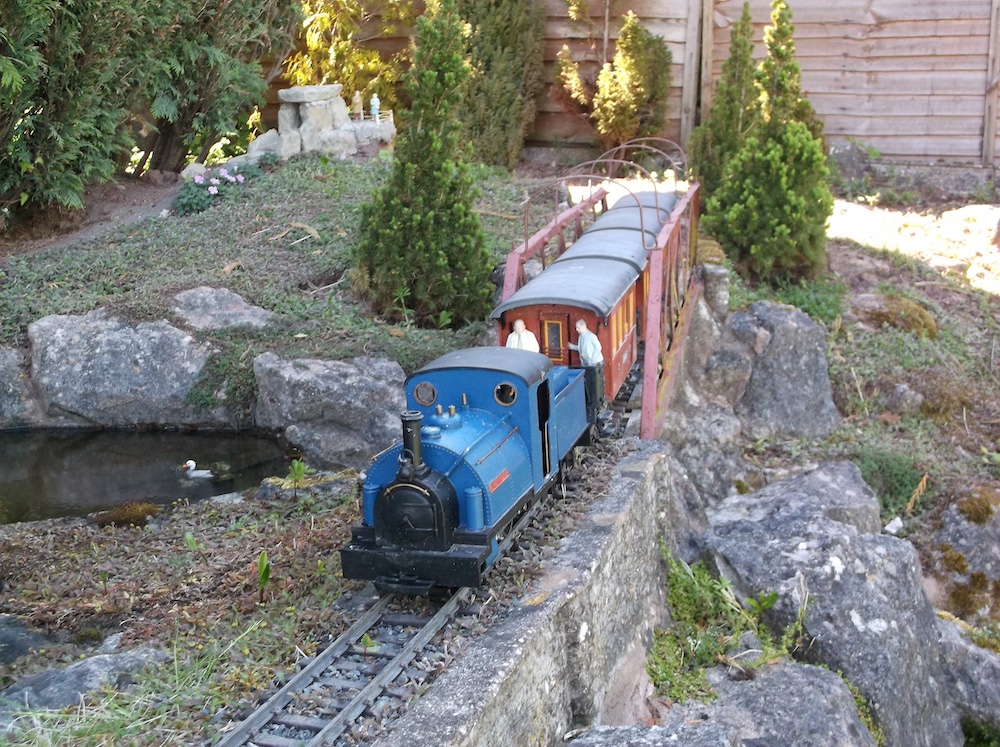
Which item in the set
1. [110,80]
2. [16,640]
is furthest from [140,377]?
[16,640]

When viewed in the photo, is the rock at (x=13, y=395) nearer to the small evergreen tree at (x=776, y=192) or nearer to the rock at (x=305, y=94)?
the rock at (x=305, y=94)

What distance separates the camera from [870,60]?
820 inches

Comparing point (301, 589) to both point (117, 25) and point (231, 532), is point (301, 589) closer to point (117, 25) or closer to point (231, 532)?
point (231, 532)

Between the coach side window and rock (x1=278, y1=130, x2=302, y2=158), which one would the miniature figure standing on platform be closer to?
the coach side window

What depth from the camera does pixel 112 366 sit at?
1380 centimetres

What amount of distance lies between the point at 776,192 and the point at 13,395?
11.2 metres

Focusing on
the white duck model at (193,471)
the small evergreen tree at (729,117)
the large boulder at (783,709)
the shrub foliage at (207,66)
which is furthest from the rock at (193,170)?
the large boulder at (783,709)

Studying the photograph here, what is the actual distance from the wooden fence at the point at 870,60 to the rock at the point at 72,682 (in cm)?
1688

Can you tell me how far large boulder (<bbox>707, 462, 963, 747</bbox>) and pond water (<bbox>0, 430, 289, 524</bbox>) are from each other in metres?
5.53

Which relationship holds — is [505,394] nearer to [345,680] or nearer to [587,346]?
[587,346]

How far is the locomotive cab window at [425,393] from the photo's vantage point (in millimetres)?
8219

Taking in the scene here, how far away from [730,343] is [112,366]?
8.34 metres

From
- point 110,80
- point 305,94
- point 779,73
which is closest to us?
point 779,73

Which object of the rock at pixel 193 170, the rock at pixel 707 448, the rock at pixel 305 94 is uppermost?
the rock at pixel 305 94
